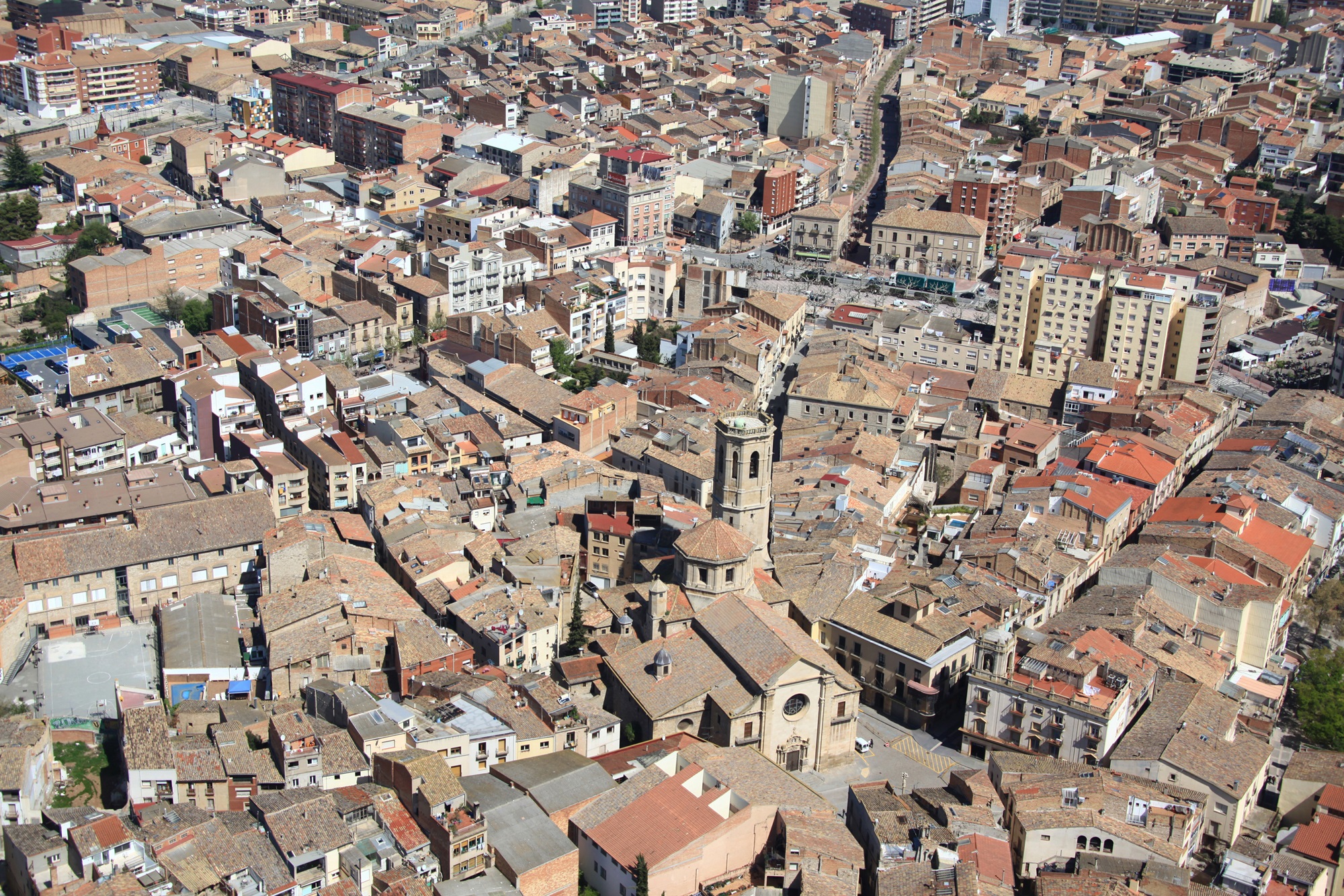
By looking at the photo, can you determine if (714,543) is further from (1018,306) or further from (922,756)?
(1018,306)

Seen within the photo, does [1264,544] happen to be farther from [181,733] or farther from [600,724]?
[181,733]

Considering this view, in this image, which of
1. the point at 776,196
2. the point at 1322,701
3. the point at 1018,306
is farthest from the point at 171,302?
the point at 1322,701

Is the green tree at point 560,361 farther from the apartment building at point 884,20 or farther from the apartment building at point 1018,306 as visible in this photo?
the apartment building at point 884,20

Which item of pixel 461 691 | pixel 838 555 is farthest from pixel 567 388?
pixel 461 691

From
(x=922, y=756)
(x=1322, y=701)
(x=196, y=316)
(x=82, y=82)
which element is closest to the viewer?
(x=922, y=756)

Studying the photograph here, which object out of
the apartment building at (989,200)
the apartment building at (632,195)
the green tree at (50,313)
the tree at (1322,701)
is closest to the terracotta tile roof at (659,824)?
the tree at (1322,701)

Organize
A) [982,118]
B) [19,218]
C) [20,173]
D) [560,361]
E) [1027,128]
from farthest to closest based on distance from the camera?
[982,118] < [1027,128] < [20,173] < [19,218] < [560,361]
